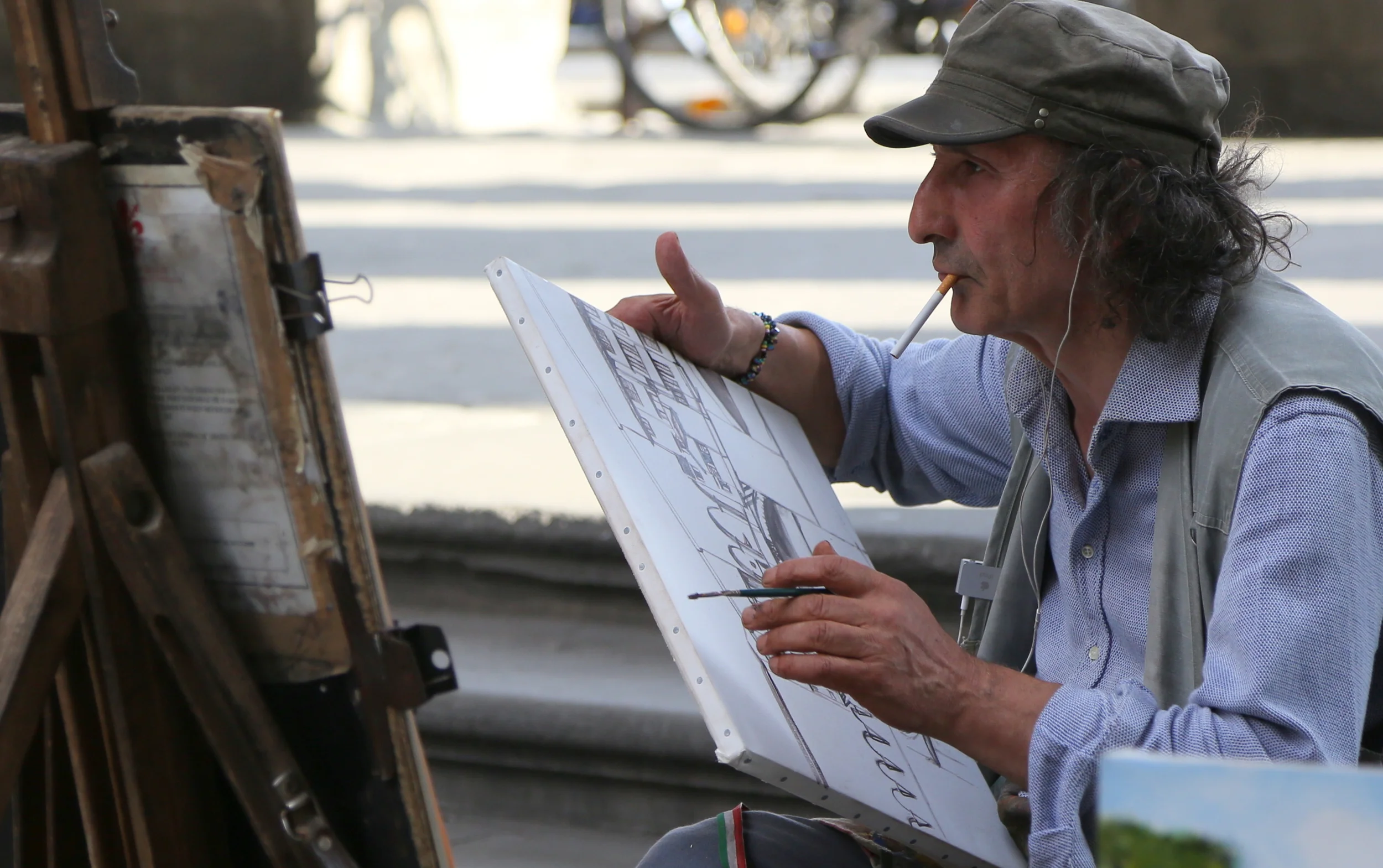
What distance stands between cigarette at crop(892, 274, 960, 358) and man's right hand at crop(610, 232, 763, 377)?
0.57 feet

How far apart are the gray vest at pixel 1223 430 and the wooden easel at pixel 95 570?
59cm

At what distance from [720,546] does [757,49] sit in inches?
226

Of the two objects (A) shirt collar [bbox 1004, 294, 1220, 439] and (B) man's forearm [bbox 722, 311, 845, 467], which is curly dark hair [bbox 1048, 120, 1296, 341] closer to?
(A) shirt collar [bbox 1004, 294, 1220, 439]

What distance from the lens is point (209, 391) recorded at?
3.57ft

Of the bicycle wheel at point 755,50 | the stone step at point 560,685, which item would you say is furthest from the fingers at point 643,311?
the bicycle wheel at point 755,50

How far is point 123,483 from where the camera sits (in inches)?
42.8

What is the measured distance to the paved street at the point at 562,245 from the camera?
8.54 feet

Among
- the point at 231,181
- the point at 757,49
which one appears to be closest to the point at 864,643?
the point at 231,181

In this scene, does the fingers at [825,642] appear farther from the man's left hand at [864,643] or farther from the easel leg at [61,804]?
the easel leg at [61,804]

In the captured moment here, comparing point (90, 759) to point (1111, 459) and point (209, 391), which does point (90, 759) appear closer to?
point (209, 391)

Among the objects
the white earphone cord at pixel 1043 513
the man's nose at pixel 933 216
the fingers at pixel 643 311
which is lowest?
A: the white earphone cord at pixel 1043 513

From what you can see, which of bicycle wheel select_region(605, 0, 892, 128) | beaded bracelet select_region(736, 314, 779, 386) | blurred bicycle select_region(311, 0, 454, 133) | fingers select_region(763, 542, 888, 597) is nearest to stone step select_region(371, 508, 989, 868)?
beaded bracelet select_region(736, 314, 779, 386)

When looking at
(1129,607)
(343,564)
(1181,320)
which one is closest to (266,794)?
(343,564)

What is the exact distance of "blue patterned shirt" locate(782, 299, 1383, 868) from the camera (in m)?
0.98
